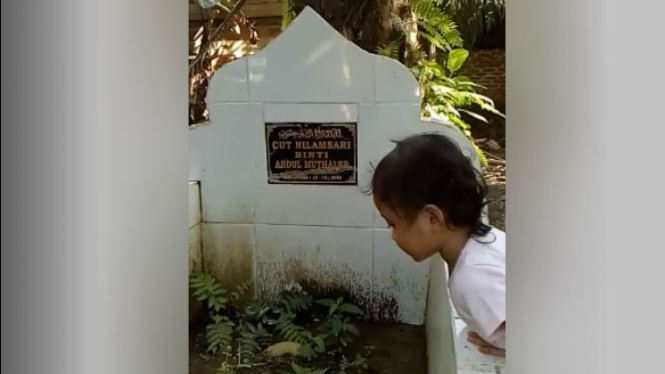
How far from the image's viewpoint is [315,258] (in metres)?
2.59

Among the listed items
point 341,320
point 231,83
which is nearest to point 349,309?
point 341,320

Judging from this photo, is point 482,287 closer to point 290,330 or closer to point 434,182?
point 434,182

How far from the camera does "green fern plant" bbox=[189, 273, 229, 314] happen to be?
2547 millimetres

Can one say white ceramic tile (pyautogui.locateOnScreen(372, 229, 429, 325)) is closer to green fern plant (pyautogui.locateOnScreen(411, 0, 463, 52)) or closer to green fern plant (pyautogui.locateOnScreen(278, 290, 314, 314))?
green fern plant (pyautogui.locateOnScreen(278, 290, 314, 314))

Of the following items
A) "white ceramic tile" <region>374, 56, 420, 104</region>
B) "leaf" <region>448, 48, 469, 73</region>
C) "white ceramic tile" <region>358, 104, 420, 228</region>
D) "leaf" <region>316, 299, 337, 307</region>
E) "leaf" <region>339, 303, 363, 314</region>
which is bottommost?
"leaf" <region>339, 303, 363, 314</region>

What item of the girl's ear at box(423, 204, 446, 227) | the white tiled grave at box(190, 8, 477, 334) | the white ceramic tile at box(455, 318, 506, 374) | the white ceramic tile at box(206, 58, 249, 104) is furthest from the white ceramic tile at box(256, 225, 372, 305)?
the white ceramic tile at box(455, 318, 506, 374)

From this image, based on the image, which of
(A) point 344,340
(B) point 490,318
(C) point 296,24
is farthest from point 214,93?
(B) point 490,318

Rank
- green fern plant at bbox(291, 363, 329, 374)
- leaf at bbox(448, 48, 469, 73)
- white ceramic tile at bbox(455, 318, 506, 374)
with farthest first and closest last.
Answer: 1. leaf at bbox(448, 48, 469, 73)
2. green fern plant at bbox(291, 363, 329, 374)
3. white ceramic tile at bbox(455, 318, 506, 374)

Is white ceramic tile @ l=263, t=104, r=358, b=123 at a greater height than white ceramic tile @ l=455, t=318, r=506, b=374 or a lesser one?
greater

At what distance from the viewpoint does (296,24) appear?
2.58 m

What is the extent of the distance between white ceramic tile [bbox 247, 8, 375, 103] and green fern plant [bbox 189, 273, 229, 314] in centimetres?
70

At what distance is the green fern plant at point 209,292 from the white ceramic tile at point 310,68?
702mm

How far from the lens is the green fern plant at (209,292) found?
2.55 m
